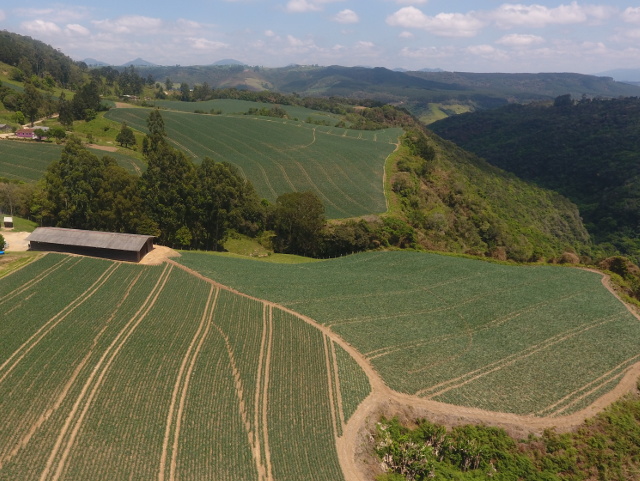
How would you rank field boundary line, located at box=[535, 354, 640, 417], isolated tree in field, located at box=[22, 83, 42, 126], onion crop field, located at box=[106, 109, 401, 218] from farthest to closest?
isolated tree in field, located at box=[22, 83, 42, 126], onion crop field, located at box=[106, 109, 401, 218], field boundary line, located at box=[535, 354, 640, 417]

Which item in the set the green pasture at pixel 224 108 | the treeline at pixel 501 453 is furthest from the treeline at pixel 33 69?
the treeline at pixel 501 453

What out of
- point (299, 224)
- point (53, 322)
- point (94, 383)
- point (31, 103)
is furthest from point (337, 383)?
→ point (31, 103)

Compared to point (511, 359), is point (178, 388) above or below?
above

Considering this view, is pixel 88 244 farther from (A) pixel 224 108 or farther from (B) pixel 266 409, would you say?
(A) pixel 224 108

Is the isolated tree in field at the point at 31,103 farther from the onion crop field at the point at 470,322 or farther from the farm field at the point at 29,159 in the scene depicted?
the onion crop field at the point at 470,322

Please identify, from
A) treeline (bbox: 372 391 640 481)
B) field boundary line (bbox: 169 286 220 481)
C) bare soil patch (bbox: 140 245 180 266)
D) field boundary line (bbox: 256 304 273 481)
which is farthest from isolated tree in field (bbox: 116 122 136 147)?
treeline (bbox: 372 391 640 481)

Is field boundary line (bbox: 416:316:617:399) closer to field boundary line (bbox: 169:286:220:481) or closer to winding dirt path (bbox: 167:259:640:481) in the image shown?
winding dirt path (bbox: 167:259:640:481)
